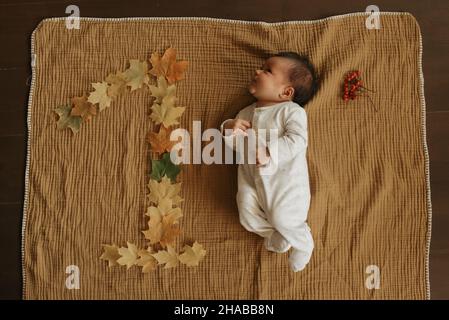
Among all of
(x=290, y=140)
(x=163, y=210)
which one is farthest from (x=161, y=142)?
(x=290, y=140)

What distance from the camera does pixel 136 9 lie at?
5.11 feet

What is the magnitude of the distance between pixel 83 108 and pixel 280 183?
0.70 meters

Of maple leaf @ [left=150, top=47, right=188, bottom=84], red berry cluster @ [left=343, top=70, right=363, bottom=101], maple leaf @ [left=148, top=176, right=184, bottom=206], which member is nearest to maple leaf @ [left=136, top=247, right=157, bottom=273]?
maple leaf @ [left=148, top=176, right=184, bottom=206]

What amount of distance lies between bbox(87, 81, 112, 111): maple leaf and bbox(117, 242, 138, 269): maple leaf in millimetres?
461

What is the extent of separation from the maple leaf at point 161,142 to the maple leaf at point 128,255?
0.32 metres

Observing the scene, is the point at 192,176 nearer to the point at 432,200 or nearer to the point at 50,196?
the point at 50,196

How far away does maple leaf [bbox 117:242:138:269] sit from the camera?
144 centimetres

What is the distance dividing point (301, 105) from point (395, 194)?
1.38 ft

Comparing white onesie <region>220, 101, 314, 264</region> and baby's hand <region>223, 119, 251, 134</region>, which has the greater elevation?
baby's hand <region>223, 119, 251, 134</region>

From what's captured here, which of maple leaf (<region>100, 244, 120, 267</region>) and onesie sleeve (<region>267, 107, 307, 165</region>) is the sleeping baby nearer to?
onesie sleeve (<region>267, 107, 307, 165</region>)

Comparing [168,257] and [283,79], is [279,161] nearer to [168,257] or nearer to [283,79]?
[283,79]

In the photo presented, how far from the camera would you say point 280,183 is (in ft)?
4.33

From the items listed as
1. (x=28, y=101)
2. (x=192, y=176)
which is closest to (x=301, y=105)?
(x=192, y=176)

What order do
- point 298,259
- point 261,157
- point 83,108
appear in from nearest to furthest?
point 261,157 < point 298,259 < point 83,108
